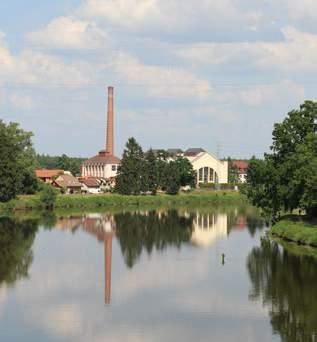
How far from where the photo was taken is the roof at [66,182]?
431ft

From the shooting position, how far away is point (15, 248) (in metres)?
57.8

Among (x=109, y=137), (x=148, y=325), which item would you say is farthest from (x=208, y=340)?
(x=109, y=137)

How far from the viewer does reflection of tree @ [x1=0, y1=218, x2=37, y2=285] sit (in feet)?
148

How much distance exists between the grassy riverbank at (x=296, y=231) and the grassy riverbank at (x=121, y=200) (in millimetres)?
44921

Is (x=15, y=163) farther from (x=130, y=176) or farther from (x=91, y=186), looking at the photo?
(x=91, y=186)

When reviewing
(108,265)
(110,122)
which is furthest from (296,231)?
(110,122)

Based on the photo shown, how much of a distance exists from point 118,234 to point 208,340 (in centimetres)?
3992

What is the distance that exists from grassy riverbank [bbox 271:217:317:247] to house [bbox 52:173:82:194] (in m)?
69.9

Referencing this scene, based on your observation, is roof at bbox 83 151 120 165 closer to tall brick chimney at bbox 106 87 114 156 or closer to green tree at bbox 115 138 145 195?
tall brick chimney at bbox 106 87 114 156

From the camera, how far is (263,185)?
67.2 metres

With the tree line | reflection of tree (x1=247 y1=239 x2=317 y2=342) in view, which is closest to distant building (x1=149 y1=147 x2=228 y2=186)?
the tree line

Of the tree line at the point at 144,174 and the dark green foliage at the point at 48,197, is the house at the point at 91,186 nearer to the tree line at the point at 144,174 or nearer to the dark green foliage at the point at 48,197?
the tree line at the point at 144,174

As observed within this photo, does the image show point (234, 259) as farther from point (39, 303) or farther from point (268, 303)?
point (39, 303)

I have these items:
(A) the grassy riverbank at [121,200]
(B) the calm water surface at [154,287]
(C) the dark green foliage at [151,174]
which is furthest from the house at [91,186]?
(B) the calm water surface at [154,287]
